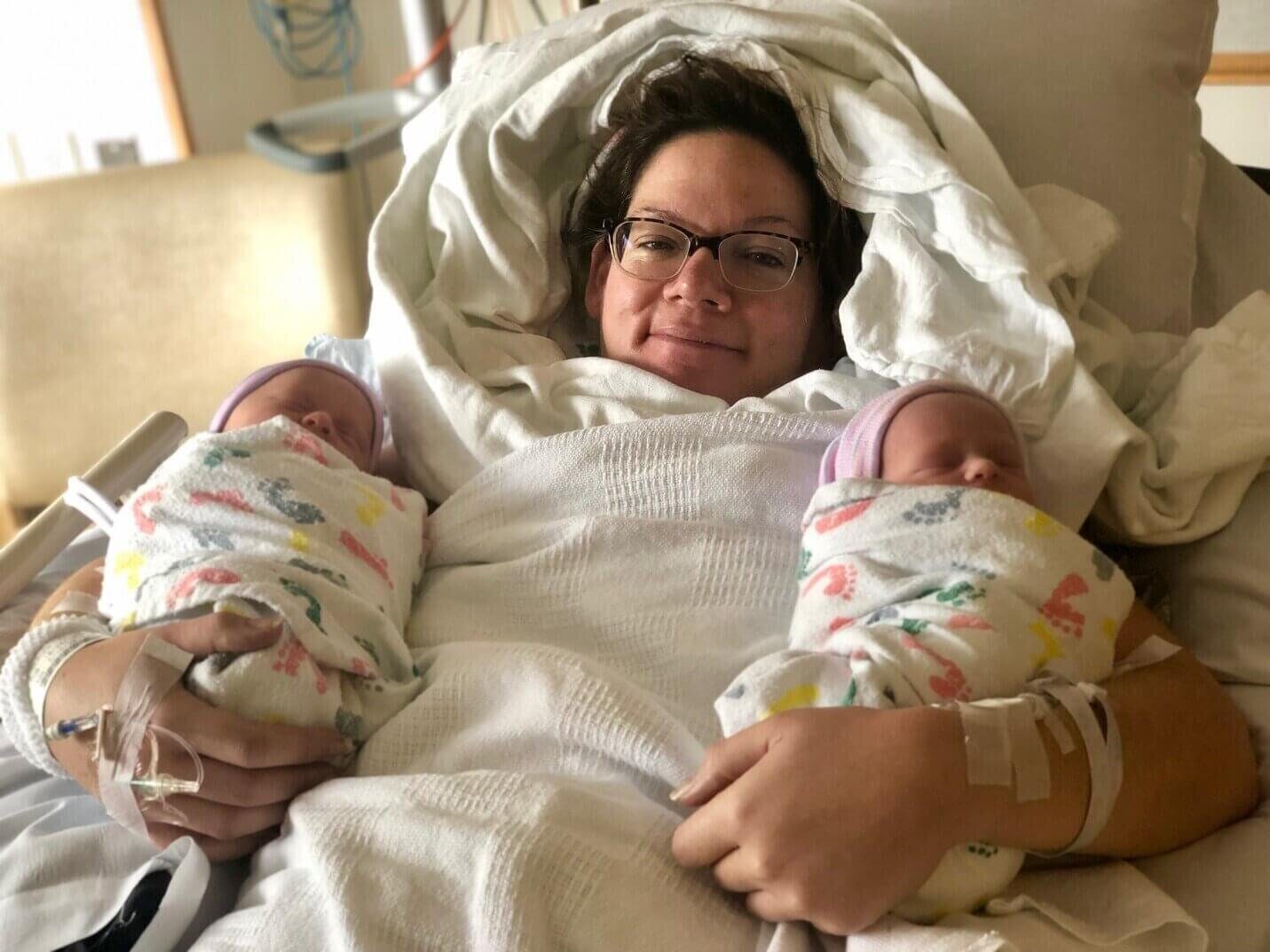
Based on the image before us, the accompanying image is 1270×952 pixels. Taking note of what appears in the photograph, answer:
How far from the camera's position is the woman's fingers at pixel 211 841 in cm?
81

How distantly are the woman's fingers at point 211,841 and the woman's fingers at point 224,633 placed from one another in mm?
132

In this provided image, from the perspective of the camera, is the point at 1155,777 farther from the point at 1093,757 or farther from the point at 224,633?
the point at 224,633

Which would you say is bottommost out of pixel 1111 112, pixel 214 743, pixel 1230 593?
pixel 1230 593

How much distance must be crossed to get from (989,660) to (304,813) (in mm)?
482

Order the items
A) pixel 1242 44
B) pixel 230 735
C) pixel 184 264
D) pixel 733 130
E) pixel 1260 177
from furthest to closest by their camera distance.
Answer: pixel 184 264
pixel 1242 44
pixel 1260 177
pixel 733 130
pixel 230 735

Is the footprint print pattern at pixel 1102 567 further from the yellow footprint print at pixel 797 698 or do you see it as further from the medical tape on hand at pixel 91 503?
the medical tape on hand at pixel 91 503

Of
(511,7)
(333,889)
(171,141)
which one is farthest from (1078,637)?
(171,141)

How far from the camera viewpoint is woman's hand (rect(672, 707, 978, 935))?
2.20ft

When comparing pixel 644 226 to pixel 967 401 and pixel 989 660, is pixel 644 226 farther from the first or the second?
Result: pixel 989 660

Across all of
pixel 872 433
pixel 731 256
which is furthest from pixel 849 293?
pixel 872 433

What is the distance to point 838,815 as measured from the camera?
0.68 metres

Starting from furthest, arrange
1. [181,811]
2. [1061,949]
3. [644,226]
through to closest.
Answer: [644,226] → [181,811] → [1061,949]

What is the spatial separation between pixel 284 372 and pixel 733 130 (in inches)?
21.7

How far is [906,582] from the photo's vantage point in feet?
2.65
